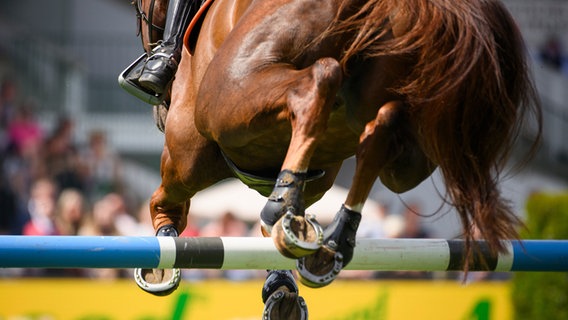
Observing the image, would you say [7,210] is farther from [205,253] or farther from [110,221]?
[205,253]

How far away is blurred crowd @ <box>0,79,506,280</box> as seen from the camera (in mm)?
10500

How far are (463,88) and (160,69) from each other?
176 centimetres

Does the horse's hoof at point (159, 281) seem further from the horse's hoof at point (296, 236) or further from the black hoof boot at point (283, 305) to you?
the horse's hoof at point (296, 236)

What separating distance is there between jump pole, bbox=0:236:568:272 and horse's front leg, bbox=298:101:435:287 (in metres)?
0.10

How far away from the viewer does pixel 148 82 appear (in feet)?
16.8

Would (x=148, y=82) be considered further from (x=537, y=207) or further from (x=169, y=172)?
(x=537, y=207)

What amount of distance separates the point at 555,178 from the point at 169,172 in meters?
11.8

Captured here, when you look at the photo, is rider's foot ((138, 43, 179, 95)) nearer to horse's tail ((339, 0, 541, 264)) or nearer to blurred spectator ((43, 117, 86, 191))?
horse's tail ((339, 0, 541, 264))

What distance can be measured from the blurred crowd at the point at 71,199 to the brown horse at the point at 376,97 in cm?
518

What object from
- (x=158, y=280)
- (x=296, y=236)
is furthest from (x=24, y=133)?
(x=296, y=236)

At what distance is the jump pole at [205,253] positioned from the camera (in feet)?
12.7

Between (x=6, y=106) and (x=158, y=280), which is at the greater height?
(x=158, y=280)

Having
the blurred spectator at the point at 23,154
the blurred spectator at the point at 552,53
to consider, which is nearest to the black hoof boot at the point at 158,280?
the blurred spectator at the point at 23,154

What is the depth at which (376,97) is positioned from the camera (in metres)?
4.27
